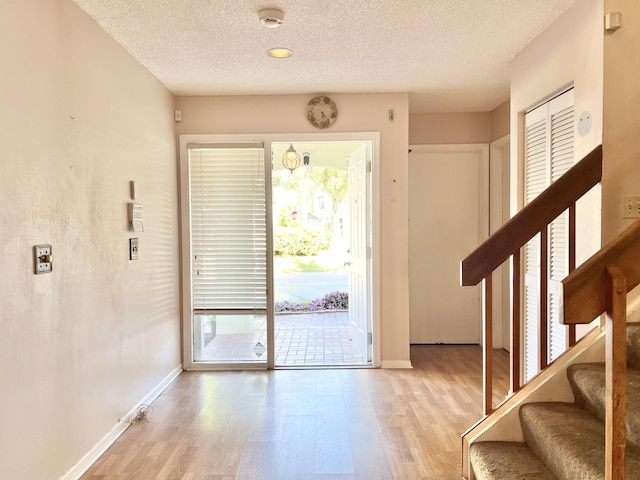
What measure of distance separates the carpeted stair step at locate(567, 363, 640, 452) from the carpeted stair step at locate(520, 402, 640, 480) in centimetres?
4

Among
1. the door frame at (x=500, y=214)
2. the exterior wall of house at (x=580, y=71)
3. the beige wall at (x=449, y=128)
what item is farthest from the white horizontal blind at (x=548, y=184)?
the beige wall at (x=449, y=128)

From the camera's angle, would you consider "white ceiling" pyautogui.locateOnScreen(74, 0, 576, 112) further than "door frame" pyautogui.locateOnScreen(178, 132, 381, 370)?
No

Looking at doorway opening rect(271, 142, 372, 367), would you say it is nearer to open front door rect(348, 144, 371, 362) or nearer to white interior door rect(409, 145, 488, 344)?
open front door rect(348, 144, 371, 362)

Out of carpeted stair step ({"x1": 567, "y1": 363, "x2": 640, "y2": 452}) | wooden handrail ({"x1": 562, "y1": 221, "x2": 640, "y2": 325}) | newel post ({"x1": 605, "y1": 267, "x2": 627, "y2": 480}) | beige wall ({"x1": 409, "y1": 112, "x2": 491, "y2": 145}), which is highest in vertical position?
beige wall ({"x1": 409, "y1": 112, "x2": 491, "y2": 145})

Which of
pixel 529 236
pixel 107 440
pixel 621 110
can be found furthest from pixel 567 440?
pixel 107 440

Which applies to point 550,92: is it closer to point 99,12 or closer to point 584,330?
point 584,330

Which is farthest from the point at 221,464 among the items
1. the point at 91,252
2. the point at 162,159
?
the point at 162,159

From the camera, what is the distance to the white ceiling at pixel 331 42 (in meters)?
2.31

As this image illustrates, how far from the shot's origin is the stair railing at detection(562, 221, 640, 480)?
3.51ft

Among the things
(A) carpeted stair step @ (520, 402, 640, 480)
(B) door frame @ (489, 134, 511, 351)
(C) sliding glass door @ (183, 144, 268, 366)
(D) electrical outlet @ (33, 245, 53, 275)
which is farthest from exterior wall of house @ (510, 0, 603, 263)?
(D) electrical outlet @ (33, 245, 53, 275)

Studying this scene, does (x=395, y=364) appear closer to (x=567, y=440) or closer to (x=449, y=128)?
(x=567, y=440)

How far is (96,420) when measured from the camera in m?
2.41

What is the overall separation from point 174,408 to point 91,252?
131 centimetres

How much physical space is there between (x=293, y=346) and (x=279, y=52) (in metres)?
3.04
